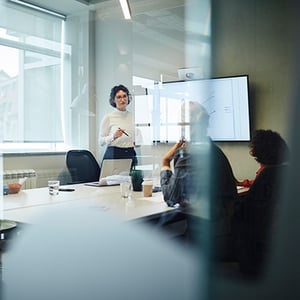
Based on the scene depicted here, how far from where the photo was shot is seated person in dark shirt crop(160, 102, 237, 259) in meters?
0.76

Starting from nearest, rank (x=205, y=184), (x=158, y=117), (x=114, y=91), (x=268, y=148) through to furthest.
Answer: (x=268, y=148), (x=205, y=184), (x=158, y=117), (x=114, y=91)

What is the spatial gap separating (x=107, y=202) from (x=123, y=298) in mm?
600

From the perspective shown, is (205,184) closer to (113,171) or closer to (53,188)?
(113,171)

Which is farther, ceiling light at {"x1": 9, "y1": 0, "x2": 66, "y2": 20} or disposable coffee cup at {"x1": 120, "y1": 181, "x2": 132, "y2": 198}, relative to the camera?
ceiling light at {"x1": 9, "y1": 0, "x2": 66, "y2": 20}

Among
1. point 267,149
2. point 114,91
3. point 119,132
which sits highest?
point 114,91

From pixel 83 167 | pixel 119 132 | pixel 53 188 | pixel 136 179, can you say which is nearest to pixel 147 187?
pixel 136 179

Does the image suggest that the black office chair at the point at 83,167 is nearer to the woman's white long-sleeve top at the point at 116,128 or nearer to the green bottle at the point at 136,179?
the woman's white long-sleeve top at the point at 116,128

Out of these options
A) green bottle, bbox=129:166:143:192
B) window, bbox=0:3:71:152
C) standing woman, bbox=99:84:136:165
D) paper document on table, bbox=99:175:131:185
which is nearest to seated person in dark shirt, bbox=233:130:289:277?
green bottle, bbox=129:166:143:192

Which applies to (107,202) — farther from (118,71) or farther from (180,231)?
(118,71)

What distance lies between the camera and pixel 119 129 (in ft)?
6.48

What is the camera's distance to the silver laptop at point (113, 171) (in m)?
1.84

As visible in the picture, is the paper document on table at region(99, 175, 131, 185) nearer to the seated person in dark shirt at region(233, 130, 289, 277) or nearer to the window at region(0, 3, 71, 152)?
the window at region(0, 3, 71, 152)

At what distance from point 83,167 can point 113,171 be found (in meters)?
0.48

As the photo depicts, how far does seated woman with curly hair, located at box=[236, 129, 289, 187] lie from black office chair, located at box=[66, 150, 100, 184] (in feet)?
4.87
